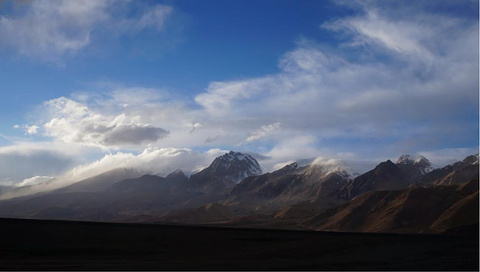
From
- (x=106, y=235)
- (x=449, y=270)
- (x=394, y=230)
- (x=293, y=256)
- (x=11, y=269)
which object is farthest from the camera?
(x=394, y=230)

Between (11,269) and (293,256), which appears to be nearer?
(11,269)

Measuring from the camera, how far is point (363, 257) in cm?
3941

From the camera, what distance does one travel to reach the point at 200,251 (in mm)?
44062

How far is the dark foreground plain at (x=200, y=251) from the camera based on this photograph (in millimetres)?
32781

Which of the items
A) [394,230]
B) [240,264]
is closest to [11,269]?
[240,264]

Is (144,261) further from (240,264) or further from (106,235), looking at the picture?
(106,235)

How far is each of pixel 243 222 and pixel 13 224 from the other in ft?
349

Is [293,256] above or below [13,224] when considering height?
below

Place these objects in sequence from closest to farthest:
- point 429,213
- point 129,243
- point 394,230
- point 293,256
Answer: point 293,256 → point 129,243 → point 394,230 → point 429,213

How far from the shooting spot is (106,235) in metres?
53.3

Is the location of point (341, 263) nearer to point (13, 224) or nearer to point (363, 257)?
point (363, 257)

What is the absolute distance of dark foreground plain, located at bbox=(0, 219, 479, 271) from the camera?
32.8 m

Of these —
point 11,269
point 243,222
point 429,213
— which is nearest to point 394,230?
point 429,213

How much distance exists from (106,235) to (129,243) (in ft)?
22.6
